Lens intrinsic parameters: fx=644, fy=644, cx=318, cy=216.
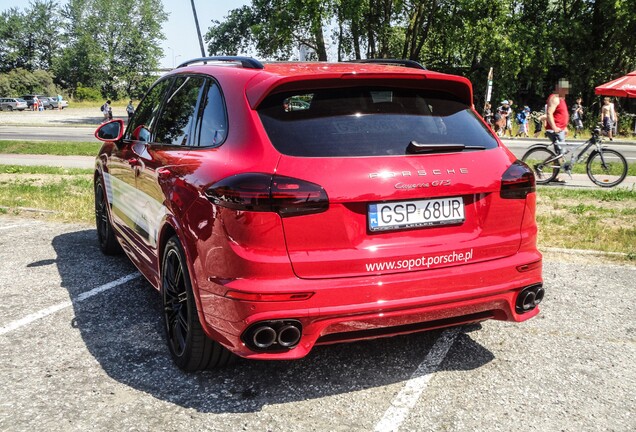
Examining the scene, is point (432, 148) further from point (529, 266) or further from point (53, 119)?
point (53, 119)

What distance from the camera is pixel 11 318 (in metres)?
4.71

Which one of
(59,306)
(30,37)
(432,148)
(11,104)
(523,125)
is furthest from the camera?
(30,37)

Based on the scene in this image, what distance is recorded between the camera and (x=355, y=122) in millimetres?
3363

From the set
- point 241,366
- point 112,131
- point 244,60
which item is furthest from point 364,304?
point 112,131

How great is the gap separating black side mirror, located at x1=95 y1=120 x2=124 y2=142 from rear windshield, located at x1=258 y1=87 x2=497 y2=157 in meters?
2.42

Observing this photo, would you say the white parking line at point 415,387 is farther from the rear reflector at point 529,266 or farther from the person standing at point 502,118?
the person standing at point 502,118

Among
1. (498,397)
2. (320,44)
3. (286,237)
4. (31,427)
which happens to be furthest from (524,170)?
(320,44)

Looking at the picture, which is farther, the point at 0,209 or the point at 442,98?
the point at 0,209

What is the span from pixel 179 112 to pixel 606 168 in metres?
9.90

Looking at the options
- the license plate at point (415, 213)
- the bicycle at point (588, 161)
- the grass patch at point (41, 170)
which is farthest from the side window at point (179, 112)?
the grass patch at point (41, 170)

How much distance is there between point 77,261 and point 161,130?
252 centimetres

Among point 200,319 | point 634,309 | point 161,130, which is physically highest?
point 161,130

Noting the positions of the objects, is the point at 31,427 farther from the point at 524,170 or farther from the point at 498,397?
the point at 524,170

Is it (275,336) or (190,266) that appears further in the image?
(190,266)
